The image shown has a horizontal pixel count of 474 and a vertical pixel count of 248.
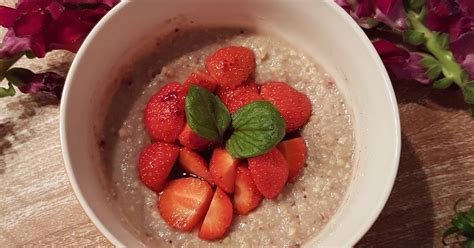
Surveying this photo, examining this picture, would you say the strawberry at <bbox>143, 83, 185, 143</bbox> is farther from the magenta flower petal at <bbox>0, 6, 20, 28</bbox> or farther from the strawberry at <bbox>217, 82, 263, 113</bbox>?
the magenta flower petal at <bbox>0, 6, 20, 28</bbox>

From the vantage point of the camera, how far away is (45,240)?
1154 millimetres

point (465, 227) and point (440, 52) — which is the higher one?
point (440, 52)

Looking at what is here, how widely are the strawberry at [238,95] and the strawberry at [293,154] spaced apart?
0.09 metres

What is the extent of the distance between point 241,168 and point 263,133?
9cm

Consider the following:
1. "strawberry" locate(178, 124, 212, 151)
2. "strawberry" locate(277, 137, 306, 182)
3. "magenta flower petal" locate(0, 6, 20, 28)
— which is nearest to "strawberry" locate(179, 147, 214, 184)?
"strawberry" locate(178, 124, 212, 151)

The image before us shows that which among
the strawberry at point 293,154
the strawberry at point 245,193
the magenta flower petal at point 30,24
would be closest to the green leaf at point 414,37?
the strawberry at point 293,154

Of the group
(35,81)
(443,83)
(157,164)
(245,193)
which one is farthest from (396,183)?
(35,81)

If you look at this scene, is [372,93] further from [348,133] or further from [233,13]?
[233,13]

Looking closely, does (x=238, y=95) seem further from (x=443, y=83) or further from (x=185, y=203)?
(x=443, y=83)

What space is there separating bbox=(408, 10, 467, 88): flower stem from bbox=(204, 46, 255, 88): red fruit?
321 mm

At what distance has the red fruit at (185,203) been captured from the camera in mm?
1051

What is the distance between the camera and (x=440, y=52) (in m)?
1.21

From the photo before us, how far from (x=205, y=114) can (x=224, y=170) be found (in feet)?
0.32

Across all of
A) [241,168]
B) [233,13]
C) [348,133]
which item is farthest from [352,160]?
[233,13]
